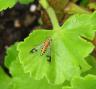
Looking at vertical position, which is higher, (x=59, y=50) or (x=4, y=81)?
(x=59, y=50)

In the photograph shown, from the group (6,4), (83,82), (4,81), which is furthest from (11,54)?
(83,82)

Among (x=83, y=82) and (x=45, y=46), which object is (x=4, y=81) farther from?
(x=83, y=82)

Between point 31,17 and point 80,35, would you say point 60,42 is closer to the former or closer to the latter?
point 80,35

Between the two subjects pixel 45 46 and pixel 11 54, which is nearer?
pixel 45 46

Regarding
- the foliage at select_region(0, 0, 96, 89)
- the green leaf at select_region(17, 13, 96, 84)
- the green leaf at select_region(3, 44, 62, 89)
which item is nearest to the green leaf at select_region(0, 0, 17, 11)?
the foliage at select_region(0, 0, 96, 89)

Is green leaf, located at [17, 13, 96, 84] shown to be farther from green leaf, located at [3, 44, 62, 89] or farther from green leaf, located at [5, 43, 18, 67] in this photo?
green leaf, located at [5, 43, 18, 67]

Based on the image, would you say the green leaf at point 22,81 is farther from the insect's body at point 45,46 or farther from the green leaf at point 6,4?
the green leaf at point 6,4

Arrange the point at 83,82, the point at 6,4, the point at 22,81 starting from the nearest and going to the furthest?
the point at 83,82, the point at 6,4, the point at 22,81

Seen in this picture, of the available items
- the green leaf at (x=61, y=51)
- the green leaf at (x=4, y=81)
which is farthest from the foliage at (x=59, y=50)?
the green leaf at (x=4, y=81)

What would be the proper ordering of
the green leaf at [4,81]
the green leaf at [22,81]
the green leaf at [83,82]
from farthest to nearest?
the green leaf at [4,81] < the green leaf at [22,81] < the green leaf at [83,82]

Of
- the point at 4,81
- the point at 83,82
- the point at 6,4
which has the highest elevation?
the point at 6,4
